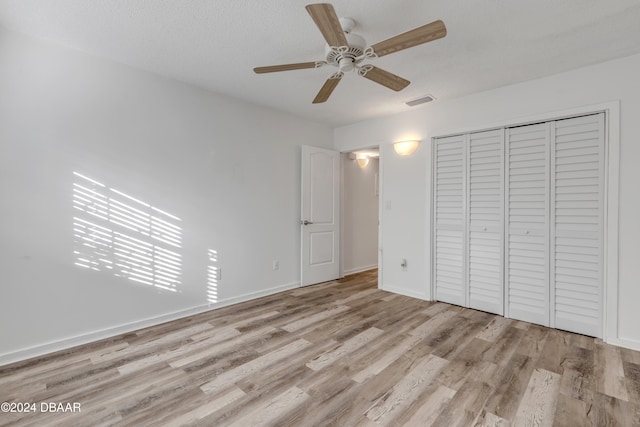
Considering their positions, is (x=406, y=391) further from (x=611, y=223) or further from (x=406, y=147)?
(x=406, y=147)

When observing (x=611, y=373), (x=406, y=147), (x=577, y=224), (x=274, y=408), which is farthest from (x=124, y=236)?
(x=577, y=224)

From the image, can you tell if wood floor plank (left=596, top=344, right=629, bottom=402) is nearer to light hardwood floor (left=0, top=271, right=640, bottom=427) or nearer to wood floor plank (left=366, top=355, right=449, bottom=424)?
light hardwood floor (left=0, top=271, right=640, bottom=427)

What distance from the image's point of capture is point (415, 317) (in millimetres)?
Answer: 3123

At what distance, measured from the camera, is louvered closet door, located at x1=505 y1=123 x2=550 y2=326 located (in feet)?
9.53

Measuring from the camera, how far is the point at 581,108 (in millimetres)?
2678

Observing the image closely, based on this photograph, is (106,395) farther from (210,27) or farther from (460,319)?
(460,319)

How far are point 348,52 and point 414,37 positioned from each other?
43 cm

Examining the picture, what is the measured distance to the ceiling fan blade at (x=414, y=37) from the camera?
62.6 inches

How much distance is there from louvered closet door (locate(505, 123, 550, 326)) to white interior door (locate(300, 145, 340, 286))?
234 centimetres

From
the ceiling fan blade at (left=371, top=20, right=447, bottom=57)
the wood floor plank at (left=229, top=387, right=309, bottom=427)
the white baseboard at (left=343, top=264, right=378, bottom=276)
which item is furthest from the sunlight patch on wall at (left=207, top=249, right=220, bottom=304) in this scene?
the ceiling fan blade at (left=371, top=20, right=447, bottom=57)

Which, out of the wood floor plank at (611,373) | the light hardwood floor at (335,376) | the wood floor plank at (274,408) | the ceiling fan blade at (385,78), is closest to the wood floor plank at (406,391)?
the light hardwood floor at (335,376)

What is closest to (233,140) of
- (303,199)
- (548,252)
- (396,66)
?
(303,199)

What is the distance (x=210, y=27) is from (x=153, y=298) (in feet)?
8.13

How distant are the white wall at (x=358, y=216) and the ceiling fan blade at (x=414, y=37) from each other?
10.3 feet
